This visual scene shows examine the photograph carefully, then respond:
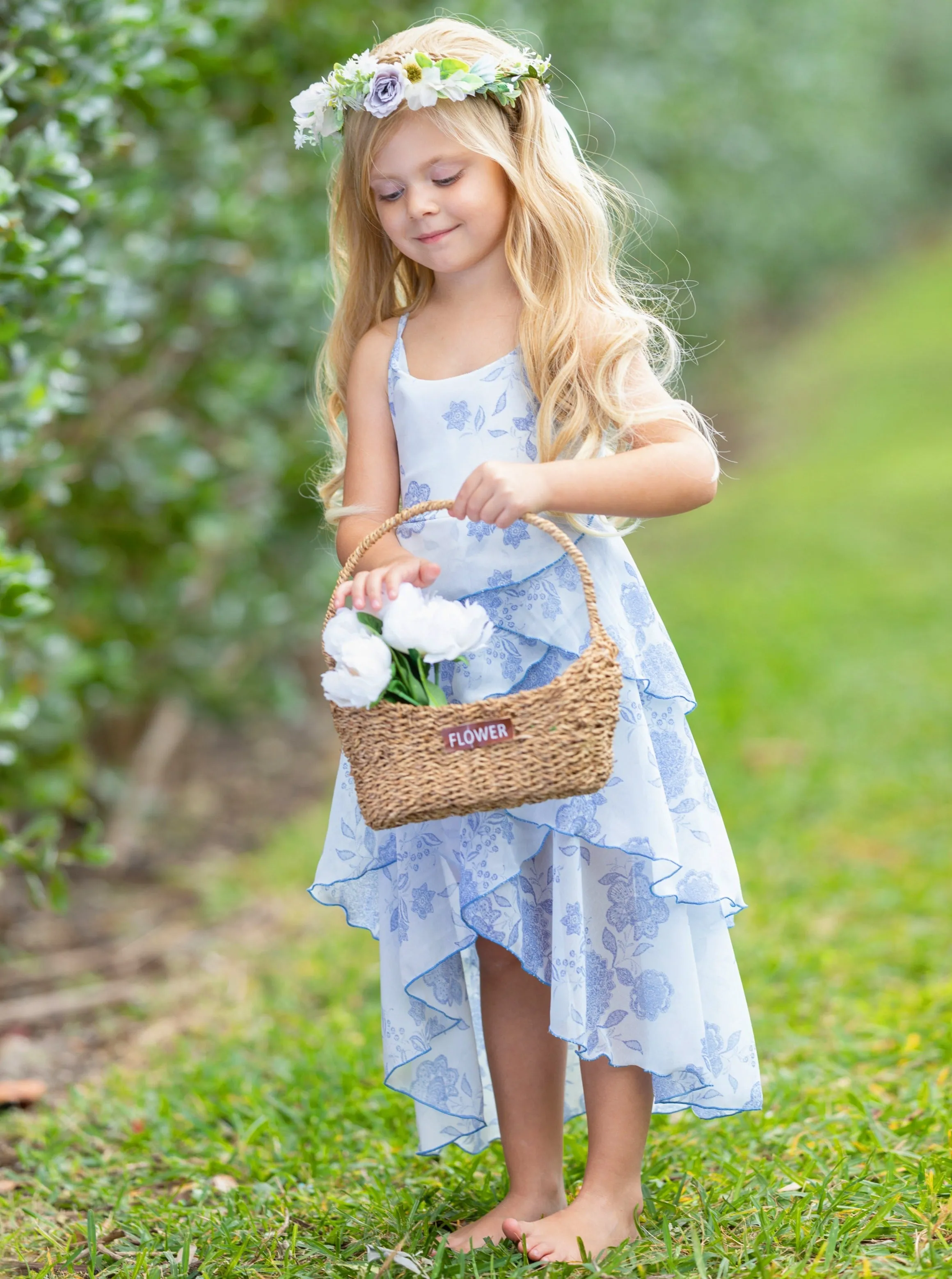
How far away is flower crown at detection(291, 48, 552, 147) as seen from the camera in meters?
1.84

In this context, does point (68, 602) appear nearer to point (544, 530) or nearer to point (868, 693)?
point (544, 530)

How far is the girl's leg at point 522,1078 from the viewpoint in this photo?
2.06m

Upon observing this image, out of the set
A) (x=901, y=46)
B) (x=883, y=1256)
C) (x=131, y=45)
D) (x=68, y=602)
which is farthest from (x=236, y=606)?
(x=901, y=46)

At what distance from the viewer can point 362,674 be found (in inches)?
68.7

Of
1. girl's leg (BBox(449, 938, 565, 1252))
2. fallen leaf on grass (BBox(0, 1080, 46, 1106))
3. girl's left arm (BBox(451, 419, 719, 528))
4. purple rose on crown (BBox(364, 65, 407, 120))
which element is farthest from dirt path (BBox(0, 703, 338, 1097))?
purple rose on crown (BBox(364, 65, 407, 120))

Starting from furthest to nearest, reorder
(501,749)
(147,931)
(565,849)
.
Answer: (147,931)
(565,849)
(501,749)

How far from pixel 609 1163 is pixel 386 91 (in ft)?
5.06

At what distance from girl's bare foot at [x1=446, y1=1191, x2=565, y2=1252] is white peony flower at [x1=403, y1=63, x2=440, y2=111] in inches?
61.9

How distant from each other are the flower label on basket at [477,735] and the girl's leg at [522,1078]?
1.53 feet

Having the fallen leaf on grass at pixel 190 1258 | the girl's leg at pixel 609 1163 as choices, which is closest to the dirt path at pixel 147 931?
the fallen leaf on grass at pixel 190 1258

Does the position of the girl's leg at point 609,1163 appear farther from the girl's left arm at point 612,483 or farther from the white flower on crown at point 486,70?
the white flower on crown at point 486,70

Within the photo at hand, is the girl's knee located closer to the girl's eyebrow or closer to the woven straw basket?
the woven straw basket

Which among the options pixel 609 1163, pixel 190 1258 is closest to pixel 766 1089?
pixel 609 1163

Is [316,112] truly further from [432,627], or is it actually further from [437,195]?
[432,627]
